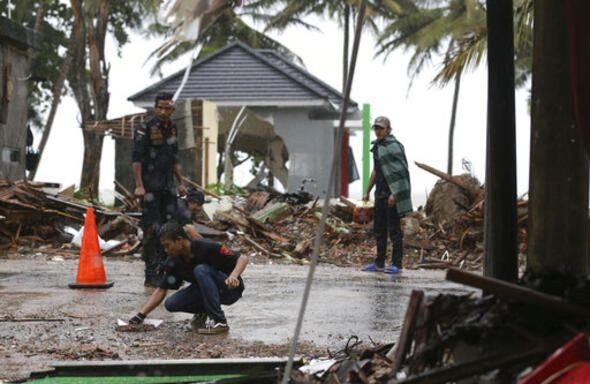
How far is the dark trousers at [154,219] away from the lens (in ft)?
34.1

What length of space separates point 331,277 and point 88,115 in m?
27.7

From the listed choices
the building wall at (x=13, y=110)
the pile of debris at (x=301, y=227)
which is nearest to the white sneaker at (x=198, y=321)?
the pile of debris at (x=301, y=227)

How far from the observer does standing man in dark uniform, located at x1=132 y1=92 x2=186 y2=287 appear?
10.3 metres

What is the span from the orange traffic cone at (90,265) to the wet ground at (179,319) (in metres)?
0.19

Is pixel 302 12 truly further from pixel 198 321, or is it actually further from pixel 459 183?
pixel 198 321

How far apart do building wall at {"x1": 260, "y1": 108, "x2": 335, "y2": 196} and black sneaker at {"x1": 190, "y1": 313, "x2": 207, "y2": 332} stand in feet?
77.1

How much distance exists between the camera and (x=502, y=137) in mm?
4934

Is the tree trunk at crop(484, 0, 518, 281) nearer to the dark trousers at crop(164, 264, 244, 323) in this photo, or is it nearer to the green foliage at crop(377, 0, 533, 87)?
Answer: the dark trousers at crop(164, 264, 244, 323)

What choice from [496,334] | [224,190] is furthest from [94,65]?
[496,334]

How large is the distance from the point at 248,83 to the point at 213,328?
994 inches

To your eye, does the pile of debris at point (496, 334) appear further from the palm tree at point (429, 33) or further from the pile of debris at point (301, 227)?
the palm tree at point (429, 33)

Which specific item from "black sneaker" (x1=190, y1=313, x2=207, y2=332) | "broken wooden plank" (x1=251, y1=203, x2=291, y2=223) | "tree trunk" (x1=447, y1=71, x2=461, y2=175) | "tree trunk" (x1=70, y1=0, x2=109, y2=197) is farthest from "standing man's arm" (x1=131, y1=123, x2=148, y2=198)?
"tree trunk" (x1=447, y1=71, x2=461, y2=175)

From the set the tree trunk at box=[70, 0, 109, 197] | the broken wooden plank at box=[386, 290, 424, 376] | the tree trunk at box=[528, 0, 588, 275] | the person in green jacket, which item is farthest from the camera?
the tree trunk at box=[70, 0, 109, 197]

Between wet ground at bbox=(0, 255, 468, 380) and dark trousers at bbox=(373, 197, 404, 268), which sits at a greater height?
dark trousers at bbox=(373, 197, 404, 268)
